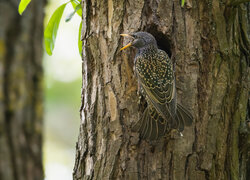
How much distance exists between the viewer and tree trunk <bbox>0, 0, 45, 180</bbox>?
2.82 metres

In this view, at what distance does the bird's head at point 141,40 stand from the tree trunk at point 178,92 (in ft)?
0.21

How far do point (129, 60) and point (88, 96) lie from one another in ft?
2.00

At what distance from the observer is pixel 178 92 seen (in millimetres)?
4148

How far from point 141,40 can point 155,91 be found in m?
0.59

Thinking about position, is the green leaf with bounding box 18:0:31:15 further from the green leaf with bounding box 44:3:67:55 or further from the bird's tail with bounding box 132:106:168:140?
the bird's tail with bounding box 132:106:168:140

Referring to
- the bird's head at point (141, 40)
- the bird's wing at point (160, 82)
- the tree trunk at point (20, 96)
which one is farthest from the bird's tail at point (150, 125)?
the tree trunk at point (20, 96)

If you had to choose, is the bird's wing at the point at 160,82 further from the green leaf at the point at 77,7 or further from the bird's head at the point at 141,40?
the green leaf at the point at 77,7

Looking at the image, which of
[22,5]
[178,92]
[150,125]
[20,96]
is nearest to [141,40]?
[178,92]

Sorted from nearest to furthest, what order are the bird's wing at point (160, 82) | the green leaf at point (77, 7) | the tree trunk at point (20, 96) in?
the tree trunk at point (20, 96)
the bird's wing at point (160, 82)
the green leaf at point (77, 7)

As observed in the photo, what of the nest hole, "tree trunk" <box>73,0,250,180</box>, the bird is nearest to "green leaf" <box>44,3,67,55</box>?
"tree trunk" <box>73,0,250,180</box>

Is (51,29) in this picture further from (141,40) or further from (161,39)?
(161,39)

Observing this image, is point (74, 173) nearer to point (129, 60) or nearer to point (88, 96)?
point (88, 96)

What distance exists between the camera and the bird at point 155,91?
12.9 ft

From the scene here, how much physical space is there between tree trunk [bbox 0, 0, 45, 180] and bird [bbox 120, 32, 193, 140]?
49.1 inches
